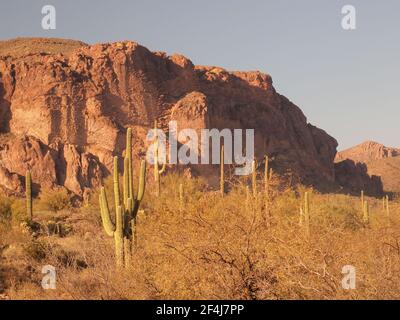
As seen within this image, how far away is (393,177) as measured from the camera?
87.2 m

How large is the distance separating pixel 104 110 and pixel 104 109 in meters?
0.11

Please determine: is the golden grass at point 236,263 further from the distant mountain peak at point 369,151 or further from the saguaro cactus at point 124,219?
the distant mountain peak at point 369,151

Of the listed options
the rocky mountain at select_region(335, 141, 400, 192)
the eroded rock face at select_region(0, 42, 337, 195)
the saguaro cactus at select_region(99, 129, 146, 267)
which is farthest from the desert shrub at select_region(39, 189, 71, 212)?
the rocky mountain at select_region(335, 141, 400, 192)

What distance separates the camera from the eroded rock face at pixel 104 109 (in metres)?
46.7

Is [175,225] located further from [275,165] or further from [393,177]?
[393,177]

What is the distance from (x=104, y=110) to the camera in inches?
1988

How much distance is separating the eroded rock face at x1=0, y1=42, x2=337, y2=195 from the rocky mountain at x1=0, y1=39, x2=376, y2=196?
0.27 ft

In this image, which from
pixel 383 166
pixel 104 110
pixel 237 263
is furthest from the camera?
pixel 383 166

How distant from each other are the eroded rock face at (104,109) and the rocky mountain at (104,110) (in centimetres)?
8

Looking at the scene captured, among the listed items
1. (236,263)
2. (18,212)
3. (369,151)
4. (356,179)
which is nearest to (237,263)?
(236,263)

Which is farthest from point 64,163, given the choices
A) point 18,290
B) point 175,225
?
point 175,225

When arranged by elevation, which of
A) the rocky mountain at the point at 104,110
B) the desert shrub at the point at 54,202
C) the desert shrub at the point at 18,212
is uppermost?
the rocky mountain at the point at 104,110

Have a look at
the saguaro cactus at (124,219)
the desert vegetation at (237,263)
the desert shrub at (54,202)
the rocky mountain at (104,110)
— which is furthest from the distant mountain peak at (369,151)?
the desert vegetation at (237,263)

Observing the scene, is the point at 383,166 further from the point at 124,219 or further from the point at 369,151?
the point at 124,219
